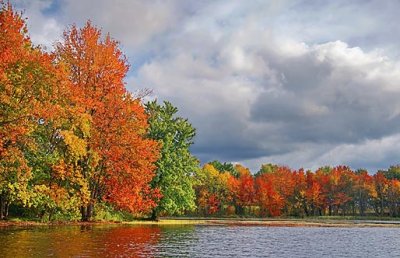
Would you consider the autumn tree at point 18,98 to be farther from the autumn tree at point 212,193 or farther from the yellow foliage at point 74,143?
the autumn tree at point 212,193

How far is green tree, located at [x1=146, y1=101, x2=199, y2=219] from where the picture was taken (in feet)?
252

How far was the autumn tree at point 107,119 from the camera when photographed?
59000mm

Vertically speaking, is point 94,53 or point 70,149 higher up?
point 94,53

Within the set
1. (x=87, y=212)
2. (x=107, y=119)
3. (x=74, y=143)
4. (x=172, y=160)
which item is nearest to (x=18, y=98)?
(x=74, y=143)

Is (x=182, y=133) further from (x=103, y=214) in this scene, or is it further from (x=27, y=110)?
(x=27, y=110)

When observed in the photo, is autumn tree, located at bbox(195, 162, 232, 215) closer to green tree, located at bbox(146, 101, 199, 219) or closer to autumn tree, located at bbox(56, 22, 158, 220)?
green tree, located at bbox(146, 101, 199, 219)

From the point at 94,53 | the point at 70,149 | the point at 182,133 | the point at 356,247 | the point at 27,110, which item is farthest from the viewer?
the point at 182,133

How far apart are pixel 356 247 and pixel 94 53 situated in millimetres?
38908

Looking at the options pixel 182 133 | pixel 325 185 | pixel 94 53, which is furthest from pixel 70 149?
pixel 325 185

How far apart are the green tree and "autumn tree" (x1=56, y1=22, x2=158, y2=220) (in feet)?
44.9

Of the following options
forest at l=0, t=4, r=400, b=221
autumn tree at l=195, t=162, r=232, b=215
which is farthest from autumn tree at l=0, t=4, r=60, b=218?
autumn tree at l=195, t=162, r=232, b=215

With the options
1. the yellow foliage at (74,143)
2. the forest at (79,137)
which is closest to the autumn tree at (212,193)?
the forest at (79,137)

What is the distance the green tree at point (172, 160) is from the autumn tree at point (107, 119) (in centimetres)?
1367

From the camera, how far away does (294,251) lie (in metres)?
31.6
